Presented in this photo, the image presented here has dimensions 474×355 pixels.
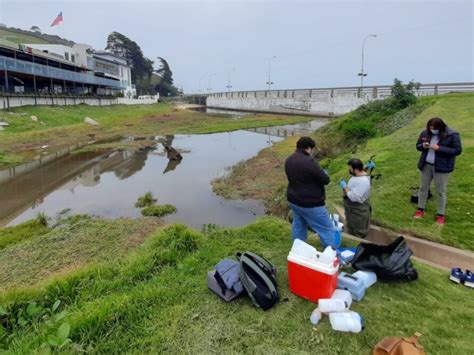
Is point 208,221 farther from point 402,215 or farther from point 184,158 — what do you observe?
point 184,158

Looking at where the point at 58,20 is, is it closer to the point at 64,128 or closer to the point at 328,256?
the point at 64,128

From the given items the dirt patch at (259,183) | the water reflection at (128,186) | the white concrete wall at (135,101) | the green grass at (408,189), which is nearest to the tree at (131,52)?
the white concrete wall at (135,101)

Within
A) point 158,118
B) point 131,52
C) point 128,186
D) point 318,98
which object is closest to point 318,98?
point 318,98

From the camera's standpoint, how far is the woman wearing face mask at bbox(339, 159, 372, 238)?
457cm

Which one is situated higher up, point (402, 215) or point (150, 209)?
point (402, 215)

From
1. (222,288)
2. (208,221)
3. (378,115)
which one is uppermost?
(378,115)

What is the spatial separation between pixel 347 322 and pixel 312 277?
1.80 ft

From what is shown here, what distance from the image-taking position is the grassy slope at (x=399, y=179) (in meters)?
5.11

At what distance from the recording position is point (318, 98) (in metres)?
39.9

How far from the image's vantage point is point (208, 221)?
8.37 meters

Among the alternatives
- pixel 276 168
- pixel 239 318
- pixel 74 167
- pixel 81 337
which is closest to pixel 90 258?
pixel 81 337

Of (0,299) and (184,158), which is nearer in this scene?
(0,299)

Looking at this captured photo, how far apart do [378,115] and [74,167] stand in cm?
1451

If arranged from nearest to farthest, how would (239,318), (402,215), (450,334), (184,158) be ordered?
(450,334), (239,318), (402,215), (184,158)
